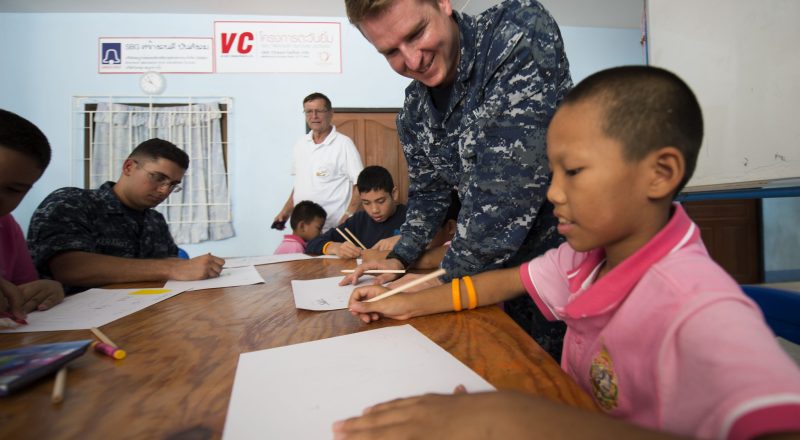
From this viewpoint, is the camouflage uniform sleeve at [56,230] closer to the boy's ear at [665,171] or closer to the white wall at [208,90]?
the boy's ear at [665,171]

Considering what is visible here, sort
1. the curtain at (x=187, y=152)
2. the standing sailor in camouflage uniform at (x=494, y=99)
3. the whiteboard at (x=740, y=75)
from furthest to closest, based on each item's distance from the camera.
A: the curtain at (x=187, y=152)
the whiteboard at (x=740, y=75)
the standing sailor in camouflage uniform at (x=494, y=99)

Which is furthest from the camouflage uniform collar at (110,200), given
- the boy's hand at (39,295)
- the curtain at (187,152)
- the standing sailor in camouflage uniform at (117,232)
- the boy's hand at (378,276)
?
the curtain at (187,152)

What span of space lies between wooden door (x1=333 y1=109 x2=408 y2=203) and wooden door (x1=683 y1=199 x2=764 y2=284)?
3056 millimetres

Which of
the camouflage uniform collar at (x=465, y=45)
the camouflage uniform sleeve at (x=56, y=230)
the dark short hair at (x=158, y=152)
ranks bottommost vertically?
the camouflage uniform sleeve at (x=56, y=230)

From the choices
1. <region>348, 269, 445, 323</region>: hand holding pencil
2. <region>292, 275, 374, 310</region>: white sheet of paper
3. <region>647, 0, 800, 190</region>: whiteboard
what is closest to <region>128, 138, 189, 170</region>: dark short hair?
<region>292, 275, 374, 310</region>: white sheet of paper

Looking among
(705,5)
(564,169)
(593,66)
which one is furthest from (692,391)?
(593,66)

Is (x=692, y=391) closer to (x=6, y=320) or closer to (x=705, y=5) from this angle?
(x=6, y=320)

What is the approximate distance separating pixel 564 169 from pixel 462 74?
17.6 inches

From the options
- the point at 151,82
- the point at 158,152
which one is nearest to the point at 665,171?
the point at 158,152

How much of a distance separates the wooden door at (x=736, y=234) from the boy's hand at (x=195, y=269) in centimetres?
448

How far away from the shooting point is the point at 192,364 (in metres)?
0.54

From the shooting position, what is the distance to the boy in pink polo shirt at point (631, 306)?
0.31m

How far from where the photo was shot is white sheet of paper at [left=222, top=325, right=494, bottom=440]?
0.39 meters

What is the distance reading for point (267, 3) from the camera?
161 inches
